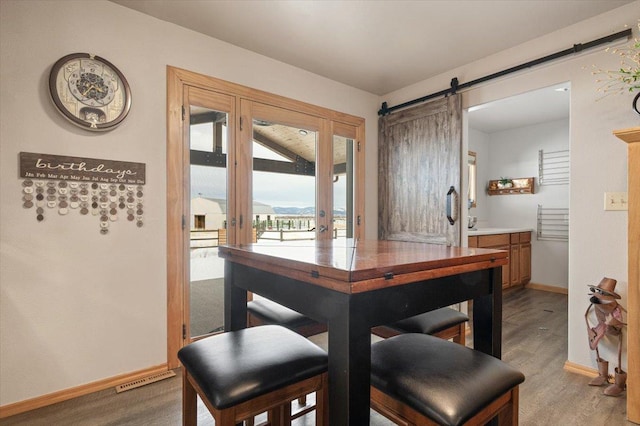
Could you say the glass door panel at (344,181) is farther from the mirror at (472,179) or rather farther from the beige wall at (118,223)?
the mirror at (472,179)

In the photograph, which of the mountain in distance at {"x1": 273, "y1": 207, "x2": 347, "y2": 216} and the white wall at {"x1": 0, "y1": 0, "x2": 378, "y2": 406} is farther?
the mountain in distance at {"x1": 273, "y1": 207, "x2": 347, "y2": 216}

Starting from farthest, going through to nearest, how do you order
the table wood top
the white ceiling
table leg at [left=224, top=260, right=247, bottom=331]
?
the white ceiling
table leg at [left=224, top=260, right=247, bottom=331]
the table wood top

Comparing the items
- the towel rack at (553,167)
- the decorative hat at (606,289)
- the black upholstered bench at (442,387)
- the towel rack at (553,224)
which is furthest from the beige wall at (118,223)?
the towel rack at (553,224)

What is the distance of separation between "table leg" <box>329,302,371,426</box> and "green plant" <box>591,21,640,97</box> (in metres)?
2.49

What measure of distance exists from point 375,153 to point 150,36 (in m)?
2.50

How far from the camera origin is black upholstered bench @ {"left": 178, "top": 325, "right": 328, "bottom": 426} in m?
0.92

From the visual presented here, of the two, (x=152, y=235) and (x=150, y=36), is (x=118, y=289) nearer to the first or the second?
(x=152, y=235)

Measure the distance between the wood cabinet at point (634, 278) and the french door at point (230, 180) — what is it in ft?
6.72

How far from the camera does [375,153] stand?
3.88m

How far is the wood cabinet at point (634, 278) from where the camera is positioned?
182 centimetres

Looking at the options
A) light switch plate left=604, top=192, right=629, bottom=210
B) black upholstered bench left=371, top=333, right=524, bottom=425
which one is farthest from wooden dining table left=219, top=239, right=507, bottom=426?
light switch plate left=604, top=192, right=629, bottom=210

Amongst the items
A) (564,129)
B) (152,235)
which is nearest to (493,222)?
(564,129)

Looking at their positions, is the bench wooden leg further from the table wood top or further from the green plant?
the green plant

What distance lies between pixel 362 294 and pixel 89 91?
2.28 metres
